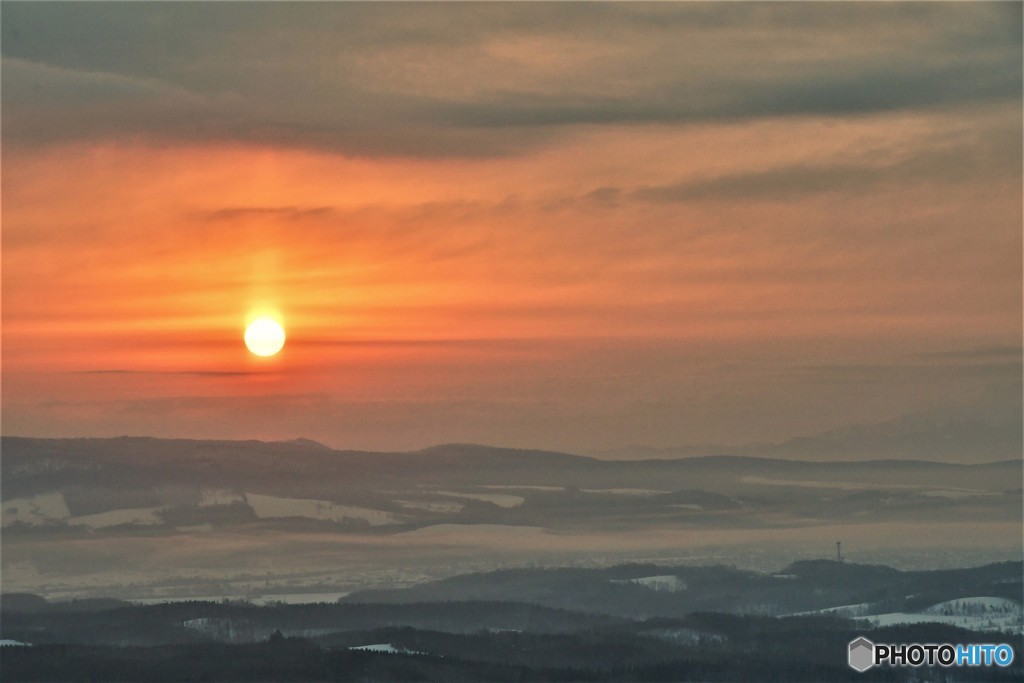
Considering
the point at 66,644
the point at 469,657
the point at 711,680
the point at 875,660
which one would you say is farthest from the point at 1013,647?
the point at 66,644

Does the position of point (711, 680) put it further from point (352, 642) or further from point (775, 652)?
point (352, 642)

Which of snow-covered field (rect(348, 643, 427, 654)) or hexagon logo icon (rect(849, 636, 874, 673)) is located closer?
hexagon logo icon (rect(849, 636, 874, 673))

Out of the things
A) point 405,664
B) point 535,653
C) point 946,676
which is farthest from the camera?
point 535,653

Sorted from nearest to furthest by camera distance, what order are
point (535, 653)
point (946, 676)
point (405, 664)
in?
point (946, 676), point (405, 664), point (535, 653)

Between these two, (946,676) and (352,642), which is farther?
(352,642)

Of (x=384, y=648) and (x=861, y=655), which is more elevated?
(x=384, y=648)

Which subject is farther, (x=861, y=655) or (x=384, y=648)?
(x=384, y=648)

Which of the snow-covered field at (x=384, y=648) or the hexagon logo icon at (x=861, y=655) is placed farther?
the snow-covered field at (x=384, y=648)
